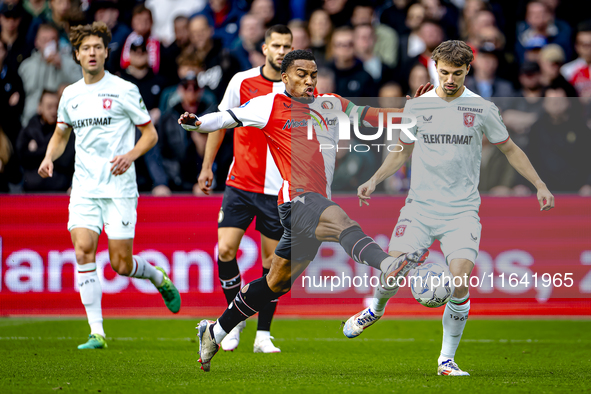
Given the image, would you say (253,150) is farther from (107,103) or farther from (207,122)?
(207,122)

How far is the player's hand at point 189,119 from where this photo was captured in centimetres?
497

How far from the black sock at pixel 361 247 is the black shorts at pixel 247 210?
67.5 inches

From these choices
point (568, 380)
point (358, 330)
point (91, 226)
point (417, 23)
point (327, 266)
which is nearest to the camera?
point (568, 380)

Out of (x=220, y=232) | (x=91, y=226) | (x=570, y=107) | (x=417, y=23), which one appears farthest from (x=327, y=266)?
(x=417, y=23)

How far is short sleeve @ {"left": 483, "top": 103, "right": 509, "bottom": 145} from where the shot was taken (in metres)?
5.40

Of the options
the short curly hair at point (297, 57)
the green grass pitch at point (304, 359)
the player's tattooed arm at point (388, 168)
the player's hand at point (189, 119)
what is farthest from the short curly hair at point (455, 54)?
the green grass pitch at point (304, 359)

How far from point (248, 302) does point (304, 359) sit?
3.62 ft

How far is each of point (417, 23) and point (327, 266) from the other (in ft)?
13.4

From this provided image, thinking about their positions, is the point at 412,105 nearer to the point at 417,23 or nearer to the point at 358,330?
the point at 358,330

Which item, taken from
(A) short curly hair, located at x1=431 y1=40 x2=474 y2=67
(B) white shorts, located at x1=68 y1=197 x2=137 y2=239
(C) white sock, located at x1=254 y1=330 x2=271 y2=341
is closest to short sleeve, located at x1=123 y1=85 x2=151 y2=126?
(B) white shorts, located at x1=68 y1=197 x2=137 y2=239

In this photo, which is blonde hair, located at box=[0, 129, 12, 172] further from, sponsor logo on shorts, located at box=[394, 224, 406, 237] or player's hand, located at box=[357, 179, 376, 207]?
sponsor logo on shorts, located at box=[394, 224, 406, 237]

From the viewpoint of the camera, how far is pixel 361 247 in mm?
4973

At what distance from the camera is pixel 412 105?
5.50 m

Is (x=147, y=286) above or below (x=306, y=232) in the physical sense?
below
